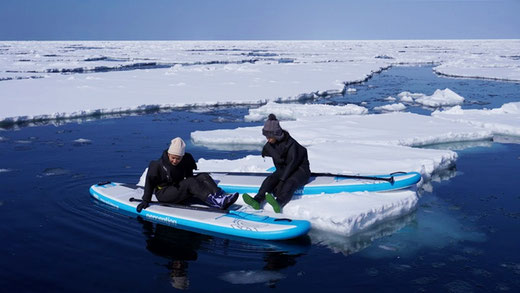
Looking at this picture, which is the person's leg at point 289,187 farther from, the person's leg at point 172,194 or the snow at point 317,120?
the person's leg at point 172,194

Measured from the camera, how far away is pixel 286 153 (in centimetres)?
715

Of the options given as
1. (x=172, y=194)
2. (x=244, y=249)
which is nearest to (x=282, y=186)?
(x=244, y=249)

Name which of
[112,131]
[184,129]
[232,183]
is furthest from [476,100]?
[232,183]

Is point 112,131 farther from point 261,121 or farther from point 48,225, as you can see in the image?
point 48,225

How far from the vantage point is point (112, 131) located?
48.0ft

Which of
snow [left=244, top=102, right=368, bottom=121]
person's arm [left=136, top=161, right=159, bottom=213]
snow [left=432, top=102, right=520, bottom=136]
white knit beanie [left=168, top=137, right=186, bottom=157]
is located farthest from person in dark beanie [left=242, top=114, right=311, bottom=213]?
snow [left=244, top=102, right=368, bottom=121]

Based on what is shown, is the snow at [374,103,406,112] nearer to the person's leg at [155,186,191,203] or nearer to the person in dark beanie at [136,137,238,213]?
the person in dark beanie at [136,137,238,213]

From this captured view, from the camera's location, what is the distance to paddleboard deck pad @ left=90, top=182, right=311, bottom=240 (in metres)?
6.41

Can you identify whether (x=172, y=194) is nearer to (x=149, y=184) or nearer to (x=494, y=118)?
(x=149, y=184)

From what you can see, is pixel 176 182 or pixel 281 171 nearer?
pixel 176 182

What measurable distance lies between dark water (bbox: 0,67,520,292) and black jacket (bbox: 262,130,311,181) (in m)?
0.99

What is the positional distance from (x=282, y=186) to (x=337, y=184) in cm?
99

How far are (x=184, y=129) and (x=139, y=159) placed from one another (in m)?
4.13

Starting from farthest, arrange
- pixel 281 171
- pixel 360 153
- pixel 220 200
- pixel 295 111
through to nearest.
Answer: pixel 295 111 < pixel 360 153 < pixel 281 171 < pixel 220 200
